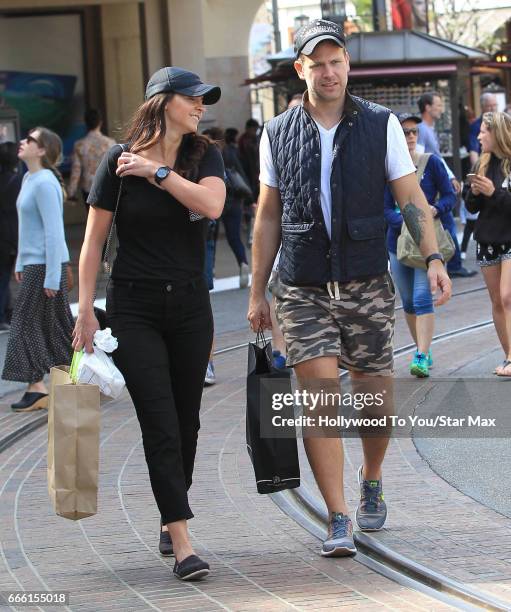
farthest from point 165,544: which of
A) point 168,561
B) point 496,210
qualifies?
point 496,210

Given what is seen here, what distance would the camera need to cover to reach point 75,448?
17.3 feet

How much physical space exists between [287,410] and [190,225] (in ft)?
2.67

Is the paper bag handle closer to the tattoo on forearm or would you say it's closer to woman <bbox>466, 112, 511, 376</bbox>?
the tattoo on forearm

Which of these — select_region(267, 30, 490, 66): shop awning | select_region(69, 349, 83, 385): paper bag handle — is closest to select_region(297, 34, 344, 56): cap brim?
select_region(69, 349, 83, 385): paper bag handle

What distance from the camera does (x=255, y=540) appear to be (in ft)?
19.5

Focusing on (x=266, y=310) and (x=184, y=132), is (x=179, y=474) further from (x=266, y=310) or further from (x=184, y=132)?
(x=184, y=132)

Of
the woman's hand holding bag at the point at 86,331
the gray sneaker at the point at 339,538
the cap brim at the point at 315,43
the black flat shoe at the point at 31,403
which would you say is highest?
the cap brim at the point at 315,43

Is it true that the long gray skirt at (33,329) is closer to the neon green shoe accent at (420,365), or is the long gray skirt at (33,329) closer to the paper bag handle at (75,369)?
the neon green shoe accent at (420,365)

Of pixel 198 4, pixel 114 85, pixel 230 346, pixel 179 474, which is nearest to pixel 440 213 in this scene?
pixel 230 346

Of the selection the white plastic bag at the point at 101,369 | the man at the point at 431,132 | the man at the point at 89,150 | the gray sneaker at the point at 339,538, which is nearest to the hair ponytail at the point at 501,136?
the gray sneaker at the point at 339,538

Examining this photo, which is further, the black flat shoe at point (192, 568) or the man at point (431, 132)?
the man at point (431, 132)

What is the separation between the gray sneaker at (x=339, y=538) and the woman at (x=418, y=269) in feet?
13.5

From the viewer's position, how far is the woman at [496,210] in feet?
31.0

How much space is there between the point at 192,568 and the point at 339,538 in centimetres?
62
